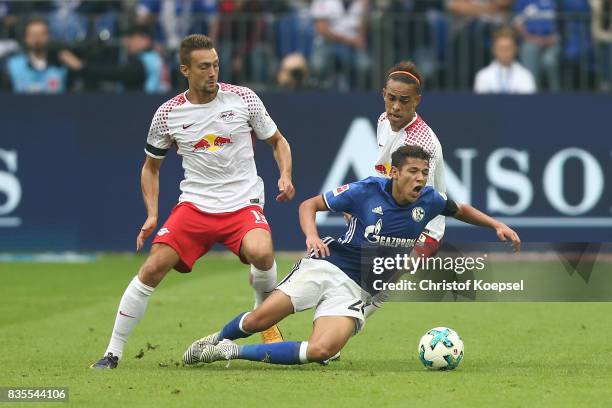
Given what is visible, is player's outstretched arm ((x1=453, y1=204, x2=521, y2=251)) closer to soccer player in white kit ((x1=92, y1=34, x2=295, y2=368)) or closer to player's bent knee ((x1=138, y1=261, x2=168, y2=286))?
soccer player in white kit ((x1=92, y1=34, x2=295, y2=368))

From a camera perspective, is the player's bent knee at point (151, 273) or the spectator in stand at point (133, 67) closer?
the player's bent knee at point (151, 273)

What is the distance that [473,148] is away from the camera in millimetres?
17281

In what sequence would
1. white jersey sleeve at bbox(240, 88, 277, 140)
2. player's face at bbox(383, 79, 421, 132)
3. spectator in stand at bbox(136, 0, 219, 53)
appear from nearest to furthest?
1. player's face at bbox(383, 79, 421, 132)
2. white jersey sleeve at bbox(240, 88, 277, 140)
3. spectator in stand at bbox(136, 0, 219, 53)

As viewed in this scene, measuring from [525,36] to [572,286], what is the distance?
9678mm

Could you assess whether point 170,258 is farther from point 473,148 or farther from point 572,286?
point 473,148

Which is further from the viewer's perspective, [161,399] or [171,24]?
[171,24]

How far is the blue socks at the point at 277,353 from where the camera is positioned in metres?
9.19

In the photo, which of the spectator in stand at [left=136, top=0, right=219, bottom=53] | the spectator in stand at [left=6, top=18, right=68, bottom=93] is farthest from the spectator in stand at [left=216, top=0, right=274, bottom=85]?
the spectator in stand at [left=6, top=18, right=68, bottom=93]

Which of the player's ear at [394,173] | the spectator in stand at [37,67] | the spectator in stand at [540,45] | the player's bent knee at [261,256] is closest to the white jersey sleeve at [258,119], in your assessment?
the player's bent knee at [261,256]

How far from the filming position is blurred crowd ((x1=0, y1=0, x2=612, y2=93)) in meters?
18.3

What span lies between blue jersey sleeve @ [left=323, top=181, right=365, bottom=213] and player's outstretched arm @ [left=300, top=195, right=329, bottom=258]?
6cm

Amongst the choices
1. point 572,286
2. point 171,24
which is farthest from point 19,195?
point 572,286

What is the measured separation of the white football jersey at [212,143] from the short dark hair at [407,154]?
1.31m

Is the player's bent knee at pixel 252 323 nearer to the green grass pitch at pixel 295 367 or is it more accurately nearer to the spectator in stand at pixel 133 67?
the green grass pitch at pixel 295 367
